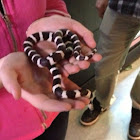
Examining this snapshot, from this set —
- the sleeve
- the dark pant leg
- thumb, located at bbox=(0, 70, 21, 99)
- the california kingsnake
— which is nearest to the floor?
the dark pant leg

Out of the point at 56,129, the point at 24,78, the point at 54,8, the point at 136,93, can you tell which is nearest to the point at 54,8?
the point at 54,8

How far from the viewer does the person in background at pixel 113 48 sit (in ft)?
3.59

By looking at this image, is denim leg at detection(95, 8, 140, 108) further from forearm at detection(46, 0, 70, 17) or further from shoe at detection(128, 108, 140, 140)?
forearm at detection(46, 0, 70, 17)

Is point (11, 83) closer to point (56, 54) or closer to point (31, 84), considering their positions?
point (31, 84)

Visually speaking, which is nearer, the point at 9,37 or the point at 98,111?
the point at 9,37

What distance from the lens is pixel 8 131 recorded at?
0.69 meters

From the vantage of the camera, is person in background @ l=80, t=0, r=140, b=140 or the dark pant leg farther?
person in background @ l=80, t=0, r=140, b=140

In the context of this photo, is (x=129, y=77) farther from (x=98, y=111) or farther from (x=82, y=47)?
(x=82, y=47)

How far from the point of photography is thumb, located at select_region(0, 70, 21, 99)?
0.57 metres

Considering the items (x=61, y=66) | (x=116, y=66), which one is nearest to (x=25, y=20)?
(x=61, y=66)

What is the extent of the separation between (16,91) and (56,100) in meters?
0.12

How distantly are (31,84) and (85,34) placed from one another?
0.24 metres

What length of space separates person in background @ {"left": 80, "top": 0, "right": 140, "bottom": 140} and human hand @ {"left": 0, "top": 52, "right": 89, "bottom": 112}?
1.65 feet

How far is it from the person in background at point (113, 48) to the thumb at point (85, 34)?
1.13 feet
